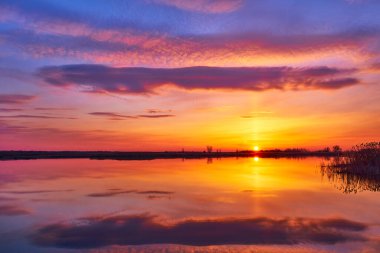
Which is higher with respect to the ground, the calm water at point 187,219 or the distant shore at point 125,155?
the distant shore at point 125,155

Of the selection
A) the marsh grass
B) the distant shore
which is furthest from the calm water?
the distant shore

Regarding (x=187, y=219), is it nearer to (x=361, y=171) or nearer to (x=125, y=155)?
(x=361, y=171)

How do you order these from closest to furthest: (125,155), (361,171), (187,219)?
(187,219) → (361,171) → (125,155)

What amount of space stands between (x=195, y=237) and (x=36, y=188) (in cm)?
1557

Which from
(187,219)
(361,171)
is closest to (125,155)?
(361,171)

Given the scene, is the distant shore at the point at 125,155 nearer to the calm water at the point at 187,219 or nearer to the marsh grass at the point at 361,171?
the marsh grass at the point at 361,171

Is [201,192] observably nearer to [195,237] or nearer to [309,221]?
[309,221]

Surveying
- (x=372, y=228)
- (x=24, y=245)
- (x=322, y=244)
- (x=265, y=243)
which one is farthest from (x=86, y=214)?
(x=372, y=228)

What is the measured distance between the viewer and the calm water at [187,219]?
11.4 metres

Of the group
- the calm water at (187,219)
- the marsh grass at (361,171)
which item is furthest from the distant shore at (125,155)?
the calm water at (187,219)

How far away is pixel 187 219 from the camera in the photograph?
49.1ft

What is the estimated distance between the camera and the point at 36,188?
81.1 feet

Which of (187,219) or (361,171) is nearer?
(187,219)

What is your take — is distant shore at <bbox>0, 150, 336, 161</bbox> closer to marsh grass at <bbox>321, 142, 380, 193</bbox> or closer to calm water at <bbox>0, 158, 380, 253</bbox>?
marsh grass at <bbox>321, 142, 380, 193</bbox>
